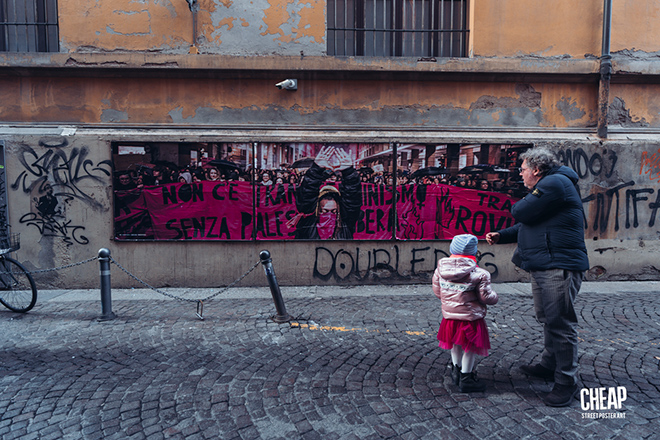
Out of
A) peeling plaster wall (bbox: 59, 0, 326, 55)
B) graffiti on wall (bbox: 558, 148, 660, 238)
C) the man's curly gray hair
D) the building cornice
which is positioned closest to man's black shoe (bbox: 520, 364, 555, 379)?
the man's curly gray hair

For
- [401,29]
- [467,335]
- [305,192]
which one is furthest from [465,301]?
[401,29]

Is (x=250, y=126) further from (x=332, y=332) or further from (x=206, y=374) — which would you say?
(x=206, y=374)

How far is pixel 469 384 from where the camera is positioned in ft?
11.4

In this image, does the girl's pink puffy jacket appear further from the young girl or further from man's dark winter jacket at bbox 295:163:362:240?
man's dark winter jacket at bbox 295:163:362:240

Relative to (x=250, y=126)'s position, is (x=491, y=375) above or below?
below

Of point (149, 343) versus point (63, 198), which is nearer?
point (149, 343)

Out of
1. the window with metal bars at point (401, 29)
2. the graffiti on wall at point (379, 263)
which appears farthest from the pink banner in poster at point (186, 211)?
the window with metal bars at point (401, 29)

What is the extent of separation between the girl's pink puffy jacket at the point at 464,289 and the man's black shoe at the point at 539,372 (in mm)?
883

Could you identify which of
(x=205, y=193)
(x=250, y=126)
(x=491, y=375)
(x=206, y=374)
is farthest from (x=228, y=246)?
(x=491, y=375)

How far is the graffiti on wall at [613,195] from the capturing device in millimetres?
7492

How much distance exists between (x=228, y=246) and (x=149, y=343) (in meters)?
2.85

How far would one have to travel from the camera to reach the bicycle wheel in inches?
236

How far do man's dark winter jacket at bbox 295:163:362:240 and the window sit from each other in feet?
17.0

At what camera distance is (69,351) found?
180 inches
